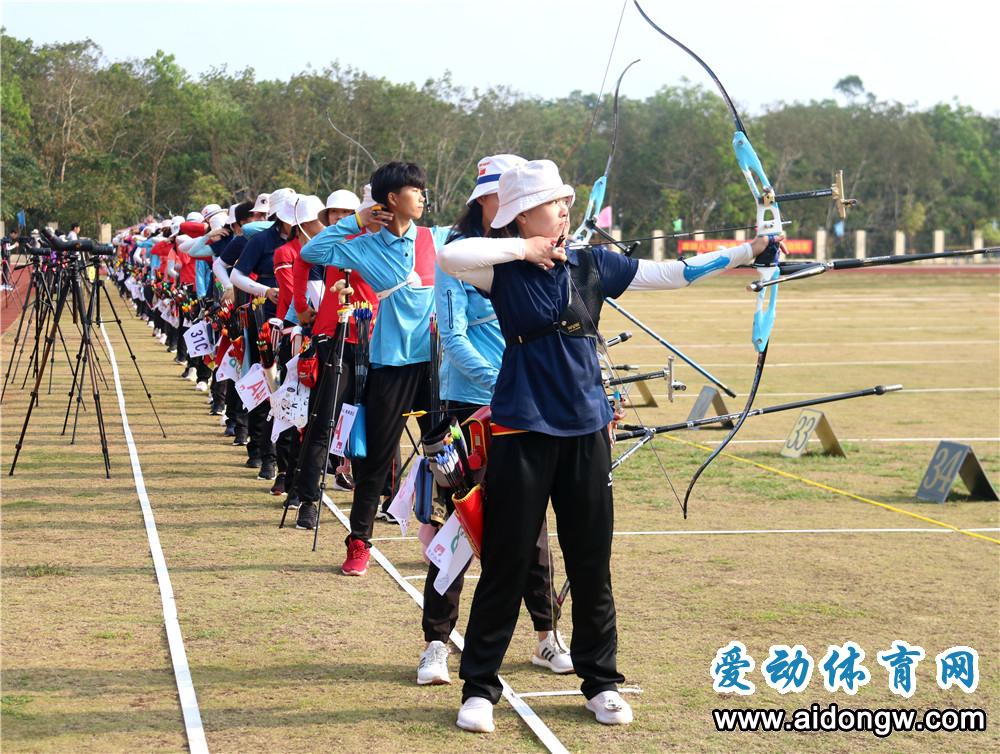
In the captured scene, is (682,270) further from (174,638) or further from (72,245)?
(72,245)

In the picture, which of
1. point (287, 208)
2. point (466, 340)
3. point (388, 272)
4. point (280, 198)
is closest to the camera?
point (466, 340)

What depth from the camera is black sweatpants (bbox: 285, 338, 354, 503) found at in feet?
27.6

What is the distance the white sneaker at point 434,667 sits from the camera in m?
5.45

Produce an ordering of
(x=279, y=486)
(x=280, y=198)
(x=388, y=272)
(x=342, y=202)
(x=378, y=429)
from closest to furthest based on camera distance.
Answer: (x=378, y=429) < (x=388, y=272) < (x=342, y=202) < (x=279, y=486) < (x=280, y=198)

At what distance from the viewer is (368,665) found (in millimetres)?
5723

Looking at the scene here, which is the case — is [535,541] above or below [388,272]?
below

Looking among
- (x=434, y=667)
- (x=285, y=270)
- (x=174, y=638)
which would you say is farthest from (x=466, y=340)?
(x=285, y=270)

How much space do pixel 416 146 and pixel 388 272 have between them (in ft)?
173

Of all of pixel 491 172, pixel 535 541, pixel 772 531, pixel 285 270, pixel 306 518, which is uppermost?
pixel 491 172

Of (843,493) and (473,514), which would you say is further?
(843,493)

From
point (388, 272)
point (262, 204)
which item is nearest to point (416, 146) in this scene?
point (262, 204)

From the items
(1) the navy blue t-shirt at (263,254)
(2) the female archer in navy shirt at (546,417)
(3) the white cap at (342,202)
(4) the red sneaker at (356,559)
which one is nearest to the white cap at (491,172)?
(2) the female archer in navy shirt at (546,417)

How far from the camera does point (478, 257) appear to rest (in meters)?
4.80

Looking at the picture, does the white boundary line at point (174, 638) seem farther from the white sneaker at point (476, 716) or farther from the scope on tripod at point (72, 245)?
the scope on tripod at point (72, 245)
